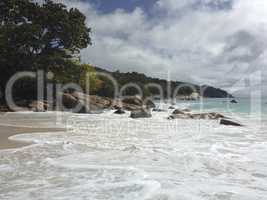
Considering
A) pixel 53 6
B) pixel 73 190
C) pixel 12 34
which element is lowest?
pixel 73 190

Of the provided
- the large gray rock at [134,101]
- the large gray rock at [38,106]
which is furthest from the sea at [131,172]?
the large gray rock at [134,101]

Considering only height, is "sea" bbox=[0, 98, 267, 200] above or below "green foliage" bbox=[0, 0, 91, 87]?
below

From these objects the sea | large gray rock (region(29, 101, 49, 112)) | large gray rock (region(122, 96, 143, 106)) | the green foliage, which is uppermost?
the green foliage

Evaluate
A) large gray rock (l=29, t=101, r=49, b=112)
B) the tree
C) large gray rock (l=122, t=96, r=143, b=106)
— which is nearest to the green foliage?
the tree

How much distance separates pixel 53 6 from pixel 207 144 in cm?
2577

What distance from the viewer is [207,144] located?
10.3 m

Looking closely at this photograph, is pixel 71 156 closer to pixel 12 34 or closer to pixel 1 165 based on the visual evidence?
pixel 1 165

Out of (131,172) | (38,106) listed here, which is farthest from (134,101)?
(131,172)

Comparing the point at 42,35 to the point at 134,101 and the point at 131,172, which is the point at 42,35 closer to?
the point at 134,101

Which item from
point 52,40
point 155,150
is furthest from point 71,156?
point 52,40

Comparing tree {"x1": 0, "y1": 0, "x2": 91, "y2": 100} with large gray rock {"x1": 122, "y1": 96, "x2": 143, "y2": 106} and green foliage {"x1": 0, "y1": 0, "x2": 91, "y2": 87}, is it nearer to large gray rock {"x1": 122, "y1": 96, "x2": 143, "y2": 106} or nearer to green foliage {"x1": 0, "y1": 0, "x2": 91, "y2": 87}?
green foliage {"x1": 0, "y1": 0, "x2": 91, "y2": 87}

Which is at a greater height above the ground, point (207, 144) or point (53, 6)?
point (53, 6)

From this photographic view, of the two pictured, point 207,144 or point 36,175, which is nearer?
point 36,175

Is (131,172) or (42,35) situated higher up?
(42,35)
